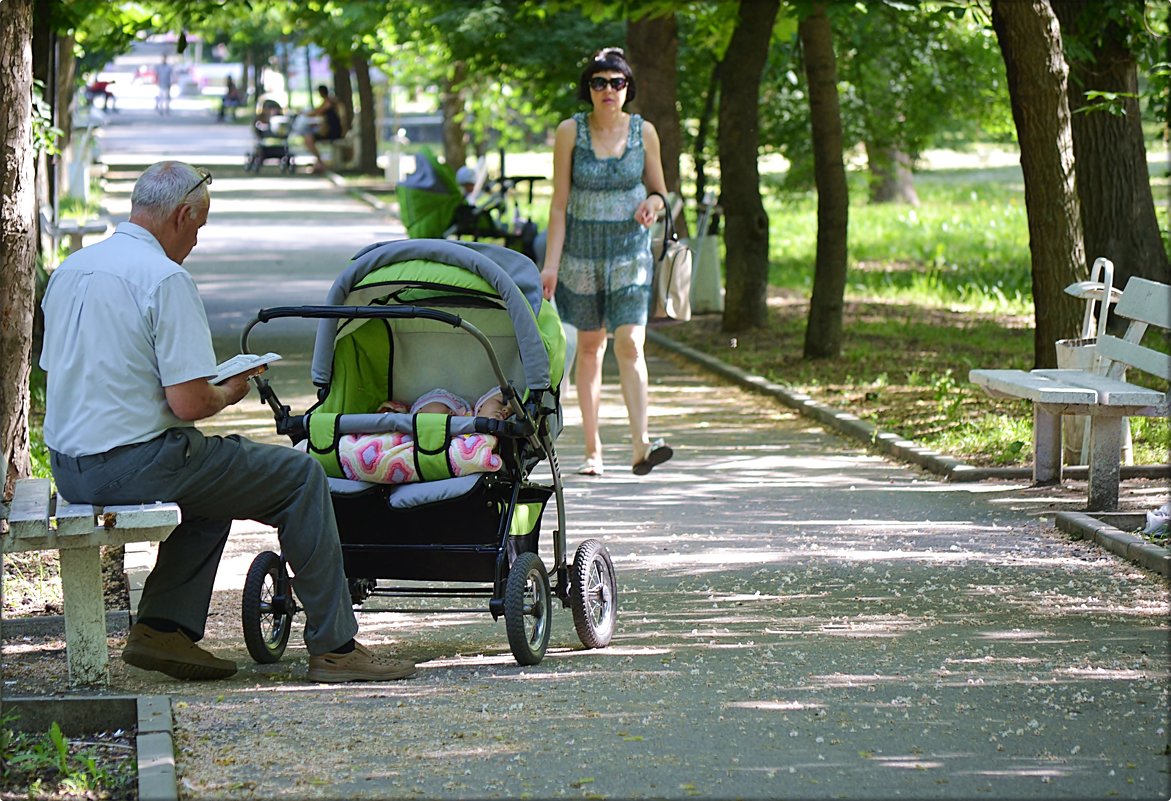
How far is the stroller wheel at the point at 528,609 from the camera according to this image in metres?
6.05

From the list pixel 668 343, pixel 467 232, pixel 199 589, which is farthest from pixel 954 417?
pixel 467 232

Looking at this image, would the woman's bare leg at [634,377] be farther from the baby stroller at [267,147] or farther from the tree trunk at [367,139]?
the baby stroller at [267,147]

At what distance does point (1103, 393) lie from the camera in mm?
8477

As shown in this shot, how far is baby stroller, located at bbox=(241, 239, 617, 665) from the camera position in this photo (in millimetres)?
6203

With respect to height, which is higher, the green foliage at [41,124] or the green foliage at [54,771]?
the green foliage at [41,124]

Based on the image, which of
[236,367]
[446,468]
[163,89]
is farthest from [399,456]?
[163,89]

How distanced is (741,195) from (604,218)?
7351 millimetres

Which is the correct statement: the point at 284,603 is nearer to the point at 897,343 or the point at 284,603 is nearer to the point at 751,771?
the point at 751,771

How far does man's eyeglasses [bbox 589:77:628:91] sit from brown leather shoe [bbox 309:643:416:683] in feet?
13.5

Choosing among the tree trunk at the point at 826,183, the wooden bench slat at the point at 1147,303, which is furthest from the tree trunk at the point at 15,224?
the tree trunk at the point at 826,183

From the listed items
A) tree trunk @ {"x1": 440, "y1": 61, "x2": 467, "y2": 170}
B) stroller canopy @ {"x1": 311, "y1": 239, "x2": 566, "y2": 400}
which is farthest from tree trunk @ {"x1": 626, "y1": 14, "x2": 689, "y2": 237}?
tree trunk @ {"x1": 440, "y1": 61, "x2": 467, "y2": 170}

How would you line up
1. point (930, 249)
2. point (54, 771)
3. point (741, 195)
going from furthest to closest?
1. point (930, 249)
2. point (741, 195)
3. point (54, 771)

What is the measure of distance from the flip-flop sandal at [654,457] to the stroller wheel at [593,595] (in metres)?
2.79

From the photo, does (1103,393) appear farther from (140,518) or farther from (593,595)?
(140,518)
